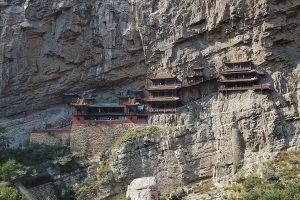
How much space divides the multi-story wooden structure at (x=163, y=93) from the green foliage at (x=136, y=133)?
183cm

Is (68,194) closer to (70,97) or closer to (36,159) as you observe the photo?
(36,159)

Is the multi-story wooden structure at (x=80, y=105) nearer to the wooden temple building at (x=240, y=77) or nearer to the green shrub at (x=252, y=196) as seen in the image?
the wooden temple building at (x=240, y=77)

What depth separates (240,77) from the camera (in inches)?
1555

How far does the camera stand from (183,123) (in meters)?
39.4

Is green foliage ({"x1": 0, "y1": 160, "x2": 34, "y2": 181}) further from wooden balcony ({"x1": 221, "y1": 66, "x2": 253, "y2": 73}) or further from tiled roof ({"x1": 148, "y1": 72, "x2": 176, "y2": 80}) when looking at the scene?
wooden balcony ({"x1": 221, "y1": 66, "x2": 253, "y2": 73})

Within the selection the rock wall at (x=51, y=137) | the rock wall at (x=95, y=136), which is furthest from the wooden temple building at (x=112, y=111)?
the rock wall at (x=51, y=137)

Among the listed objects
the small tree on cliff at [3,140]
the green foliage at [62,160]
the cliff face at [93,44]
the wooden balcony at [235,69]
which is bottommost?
the green foliage at [62,160]

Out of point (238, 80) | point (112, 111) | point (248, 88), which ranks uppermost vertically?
point (238, 80)

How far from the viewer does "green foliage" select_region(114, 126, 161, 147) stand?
38.3m

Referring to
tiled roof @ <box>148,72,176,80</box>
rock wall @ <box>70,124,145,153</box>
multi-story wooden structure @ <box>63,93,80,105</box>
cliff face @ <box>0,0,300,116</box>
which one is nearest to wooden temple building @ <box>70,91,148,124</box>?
rock wall @ <box>70,124,145,153</box>

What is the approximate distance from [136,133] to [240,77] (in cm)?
852

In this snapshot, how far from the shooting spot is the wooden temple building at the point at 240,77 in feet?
127

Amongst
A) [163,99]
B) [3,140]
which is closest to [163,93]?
[163,99]

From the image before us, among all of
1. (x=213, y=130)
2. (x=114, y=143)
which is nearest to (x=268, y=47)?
(x=213, y=130)
